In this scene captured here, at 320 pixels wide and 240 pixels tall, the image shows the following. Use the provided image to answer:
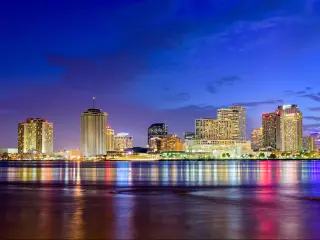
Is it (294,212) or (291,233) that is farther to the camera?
(294,212)

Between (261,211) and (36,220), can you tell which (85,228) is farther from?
(261,211)

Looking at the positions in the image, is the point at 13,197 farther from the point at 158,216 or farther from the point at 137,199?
the point at 158,216

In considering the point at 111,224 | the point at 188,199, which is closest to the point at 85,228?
the point at 111,224

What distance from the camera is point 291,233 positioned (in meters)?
27.5

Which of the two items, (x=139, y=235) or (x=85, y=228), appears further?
(x=85, y=228)

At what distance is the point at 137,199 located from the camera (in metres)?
48.9

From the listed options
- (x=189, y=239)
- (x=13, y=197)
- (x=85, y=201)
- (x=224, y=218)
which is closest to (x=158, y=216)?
(x=224, y=218)

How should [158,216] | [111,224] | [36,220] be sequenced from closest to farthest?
[111,224], [36,220], [158,216]

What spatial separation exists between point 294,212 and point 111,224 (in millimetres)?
13286

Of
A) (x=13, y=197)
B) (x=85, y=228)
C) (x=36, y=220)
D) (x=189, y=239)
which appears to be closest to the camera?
(x=189, y=239)

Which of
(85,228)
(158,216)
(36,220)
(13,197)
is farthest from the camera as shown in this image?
(13,197)

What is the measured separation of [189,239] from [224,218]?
814cm

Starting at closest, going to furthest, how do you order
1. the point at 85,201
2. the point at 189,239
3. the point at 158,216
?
1. the point at 189,239
2. the point at 158,216
3. the point at 85,201

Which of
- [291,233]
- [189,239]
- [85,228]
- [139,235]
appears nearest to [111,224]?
[85,228]
